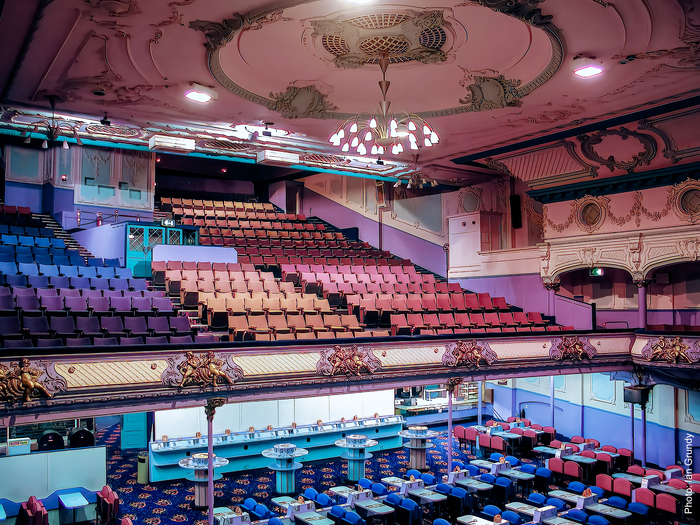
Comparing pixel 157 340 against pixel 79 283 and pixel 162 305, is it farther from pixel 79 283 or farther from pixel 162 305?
pixel 79 283

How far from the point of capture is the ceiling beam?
7.27 metres

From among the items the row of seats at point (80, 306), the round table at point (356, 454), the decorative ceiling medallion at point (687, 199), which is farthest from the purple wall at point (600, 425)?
the row of seats at point (80, 306)

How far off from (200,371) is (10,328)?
6.13 feet

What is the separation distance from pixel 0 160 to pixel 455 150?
9.48 metres

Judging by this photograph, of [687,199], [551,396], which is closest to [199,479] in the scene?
[551,396]

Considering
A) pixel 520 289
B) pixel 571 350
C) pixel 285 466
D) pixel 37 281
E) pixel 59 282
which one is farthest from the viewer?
pixel 520 289

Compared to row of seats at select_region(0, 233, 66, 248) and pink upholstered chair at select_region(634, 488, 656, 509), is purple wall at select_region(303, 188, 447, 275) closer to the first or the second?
pink upholstered chair at select_region(634, 488, 656, 509)

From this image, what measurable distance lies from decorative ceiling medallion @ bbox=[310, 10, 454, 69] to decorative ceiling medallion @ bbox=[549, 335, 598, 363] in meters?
4.71

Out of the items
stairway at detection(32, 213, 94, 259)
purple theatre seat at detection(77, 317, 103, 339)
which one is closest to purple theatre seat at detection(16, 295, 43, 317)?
purple theatre seat at detection(77, 317, 103, 339)

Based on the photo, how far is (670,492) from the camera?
7438 mm

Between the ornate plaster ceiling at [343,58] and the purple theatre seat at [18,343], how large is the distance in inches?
109

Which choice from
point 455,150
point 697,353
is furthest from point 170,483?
point 697,353

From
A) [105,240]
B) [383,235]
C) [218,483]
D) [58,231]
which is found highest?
[383,235]

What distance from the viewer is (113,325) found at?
638 centimetres
